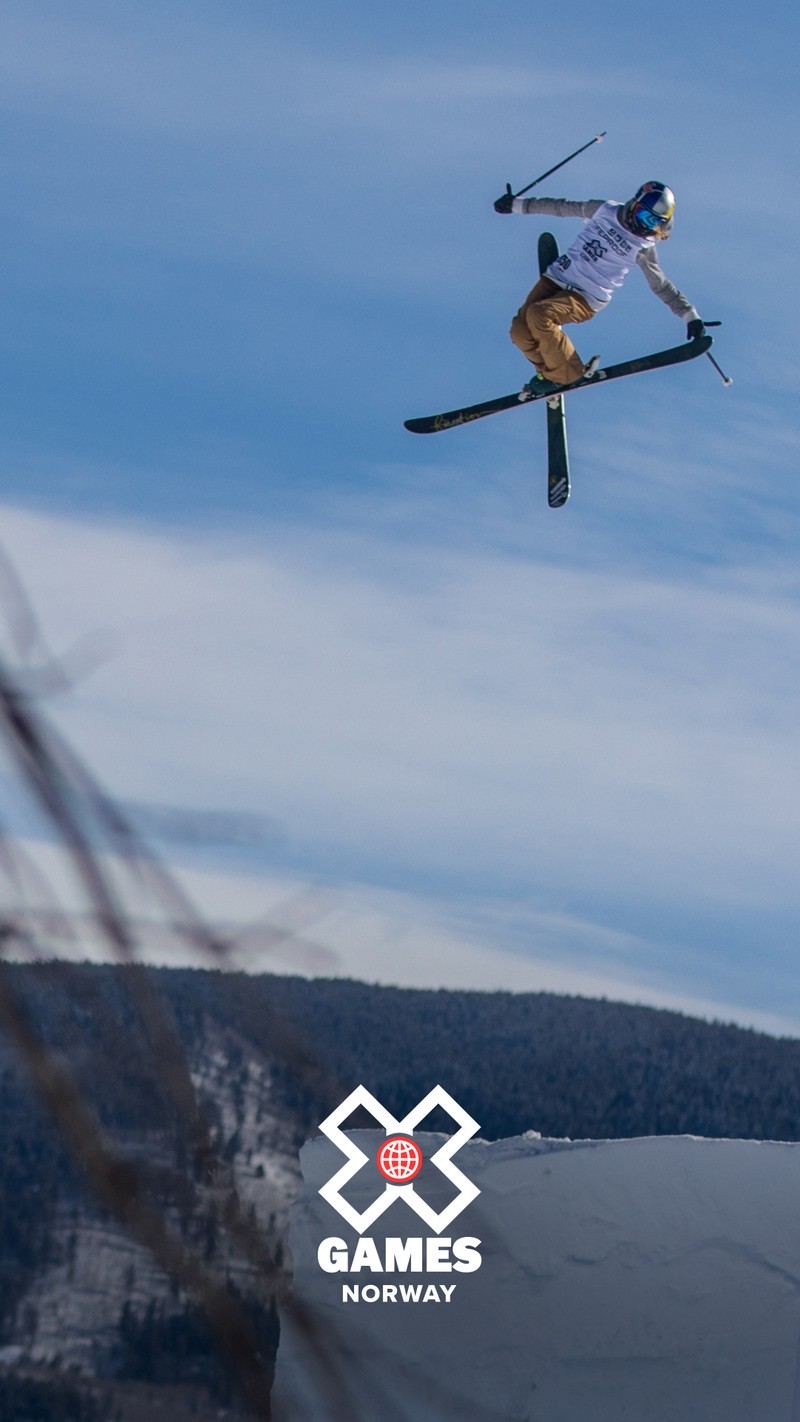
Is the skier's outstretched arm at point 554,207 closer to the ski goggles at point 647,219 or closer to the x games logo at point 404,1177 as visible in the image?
the ski goggles at point 647,219

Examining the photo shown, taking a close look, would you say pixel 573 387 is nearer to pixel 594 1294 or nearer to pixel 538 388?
pixel 538 388

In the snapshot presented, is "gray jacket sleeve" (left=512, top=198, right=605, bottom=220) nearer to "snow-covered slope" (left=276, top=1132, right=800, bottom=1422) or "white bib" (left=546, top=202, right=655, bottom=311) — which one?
"white bib" (left=546, top=202, right=655, bottom=311)

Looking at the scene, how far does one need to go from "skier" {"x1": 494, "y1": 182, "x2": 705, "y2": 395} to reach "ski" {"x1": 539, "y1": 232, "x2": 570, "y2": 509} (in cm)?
207

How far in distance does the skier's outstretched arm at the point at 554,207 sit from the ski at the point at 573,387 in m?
1.75

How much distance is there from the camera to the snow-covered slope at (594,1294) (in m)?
16.4

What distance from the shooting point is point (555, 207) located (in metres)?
15.4

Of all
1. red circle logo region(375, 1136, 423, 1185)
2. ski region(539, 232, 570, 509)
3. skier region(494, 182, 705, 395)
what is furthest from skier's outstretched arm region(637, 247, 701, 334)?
red circle logo region(375, 1136, 423, 1185)

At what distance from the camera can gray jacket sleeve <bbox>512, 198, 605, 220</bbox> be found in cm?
1534

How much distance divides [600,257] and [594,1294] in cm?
1125

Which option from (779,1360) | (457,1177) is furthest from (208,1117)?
(457,1177)

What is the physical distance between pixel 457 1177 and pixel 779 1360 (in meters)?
4.28

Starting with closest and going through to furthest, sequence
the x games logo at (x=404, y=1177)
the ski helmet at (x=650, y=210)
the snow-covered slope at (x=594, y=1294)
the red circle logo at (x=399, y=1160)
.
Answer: the ski helmet at (x=650, y=210) → the snow-covered slope at (x=594, y=1294) → the x games logo at (x=404, y=1177) → the red circle logo at (x=399, y=1160)

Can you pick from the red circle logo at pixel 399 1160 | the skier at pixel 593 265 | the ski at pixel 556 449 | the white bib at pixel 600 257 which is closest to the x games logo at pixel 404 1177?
the red circle logo at pixel 399 1160

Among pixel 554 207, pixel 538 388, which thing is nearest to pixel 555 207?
pixel 554 207
